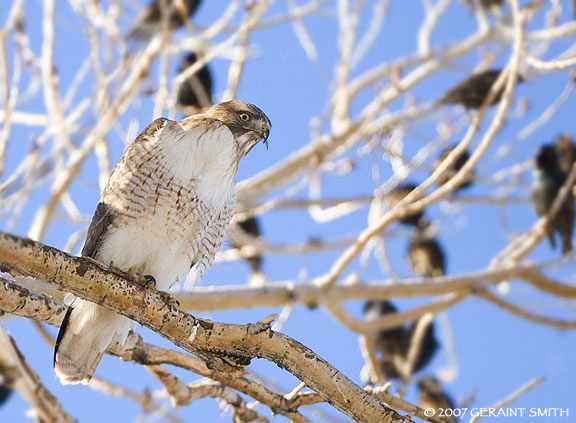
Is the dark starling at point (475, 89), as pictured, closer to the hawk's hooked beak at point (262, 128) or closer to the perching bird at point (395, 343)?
the perching bird at point (395, 343)

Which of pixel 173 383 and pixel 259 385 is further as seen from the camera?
pixel 173 383

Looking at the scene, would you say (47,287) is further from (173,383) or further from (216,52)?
(216,52)

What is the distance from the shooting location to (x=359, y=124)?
805 centimetres

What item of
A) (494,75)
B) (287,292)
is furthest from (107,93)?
(494,75)

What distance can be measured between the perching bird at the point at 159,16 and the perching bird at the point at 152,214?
3478mm

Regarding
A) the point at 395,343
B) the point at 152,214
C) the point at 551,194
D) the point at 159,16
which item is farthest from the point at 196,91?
the point at 551,194

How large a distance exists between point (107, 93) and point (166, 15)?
0.98 metres

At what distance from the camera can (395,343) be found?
8.20 m

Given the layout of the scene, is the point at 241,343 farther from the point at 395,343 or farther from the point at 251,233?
the point at 395,343

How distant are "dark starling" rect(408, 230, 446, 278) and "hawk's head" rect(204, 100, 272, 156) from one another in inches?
187

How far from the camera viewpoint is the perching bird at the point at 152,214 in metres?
3.68

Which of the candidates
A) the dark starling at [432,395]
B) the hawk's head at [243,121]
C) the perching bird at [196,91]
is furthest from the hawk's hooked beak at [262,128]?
the dark starling at [432,395]

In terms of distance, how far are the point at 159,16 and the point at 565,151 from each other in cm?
424

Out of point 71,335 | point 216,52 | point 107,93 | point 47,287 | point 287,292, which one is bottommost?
point 71,335
